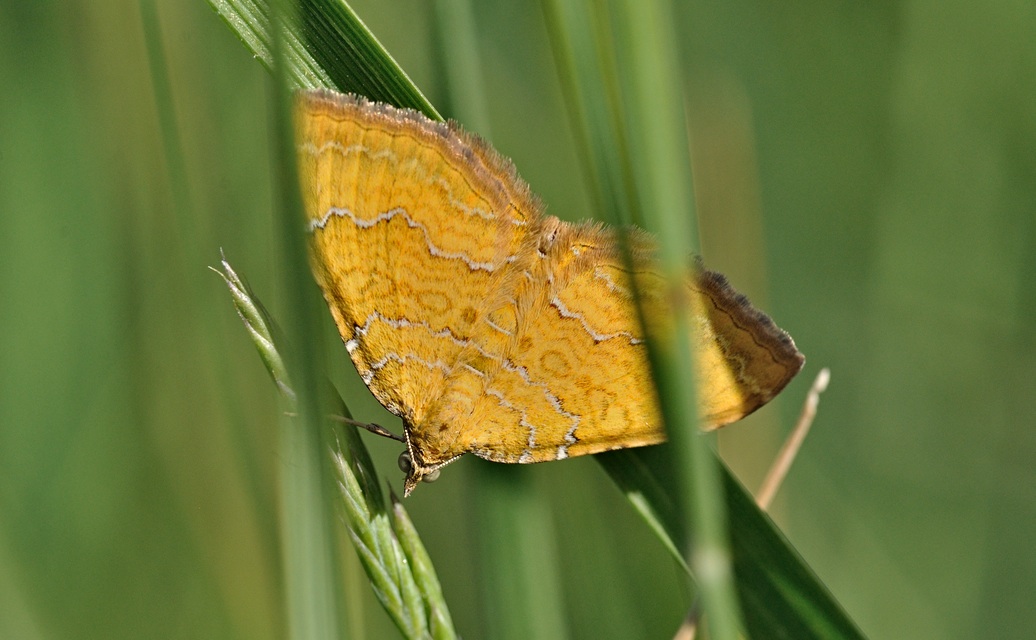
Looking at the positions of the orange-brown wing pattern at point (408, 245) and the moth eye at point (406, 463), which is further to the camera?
the moth eye at point (406, 463)

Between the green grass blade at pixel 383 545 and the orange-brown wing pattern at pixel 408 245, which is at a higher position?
the orange-brown wing pattern at pixel 408 245

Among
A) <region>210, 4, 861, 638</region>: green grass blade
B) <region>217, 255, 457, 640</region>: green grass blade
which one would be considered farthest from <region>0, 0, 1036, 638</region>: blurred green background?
<region>210, 4, 861, 638</region>: green grass blade

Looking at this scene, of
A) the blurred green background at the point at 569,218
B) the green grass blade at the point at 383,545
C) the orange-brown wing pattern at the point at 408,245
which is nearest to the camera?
the green grass blade at the point at 383,545

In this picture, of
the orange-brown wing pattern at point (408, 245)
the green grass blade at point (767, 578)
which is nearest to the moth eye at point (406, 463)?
the orange-brown wing pattern at point (408, 245)

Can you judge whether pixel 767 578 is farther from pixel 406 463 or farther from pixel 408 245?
pixel 408 245

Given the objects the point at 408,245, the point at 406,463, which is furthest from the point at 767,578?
the point at 408,245

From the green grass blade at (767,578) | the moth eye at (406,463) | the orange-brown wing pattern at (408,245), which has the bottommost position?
the green grass blade at (767,578)

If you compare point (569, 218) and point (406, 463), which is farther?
point (569, 218)

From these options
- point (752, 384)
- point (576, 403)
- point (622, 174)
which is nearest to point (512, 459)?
point (576, 403)

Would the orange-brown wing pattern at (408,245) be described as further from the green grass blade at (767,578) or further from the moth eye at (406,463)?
the green grass blade at (767,578)
